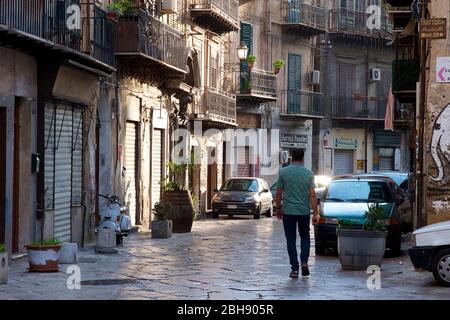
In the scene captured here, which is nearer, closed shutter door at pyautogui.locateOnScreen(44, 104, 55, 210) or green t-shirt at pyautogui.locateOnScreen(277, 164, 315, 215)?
green t-shirt at pyautogui.locateOnScreen(277, 164, 315, 215)

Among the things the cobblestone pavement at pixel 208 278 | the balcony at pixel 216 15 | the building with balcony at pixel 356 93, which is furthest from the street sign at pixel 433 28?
the building with balcony at pixel 356 93

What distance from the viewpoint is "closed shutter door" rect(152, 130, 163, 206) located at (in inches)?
1215

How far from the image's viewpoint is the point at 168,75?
30.3 meters

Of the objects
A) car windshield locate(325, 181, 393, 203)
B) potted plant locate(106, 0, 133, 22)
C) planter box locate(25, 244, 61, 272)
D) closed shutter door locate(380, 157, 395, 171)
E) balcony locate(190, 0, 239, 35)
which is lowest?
planter box locate(25, 244, 61, 272)

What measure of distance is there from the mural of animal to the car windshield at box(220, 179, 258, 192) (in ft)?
60.6

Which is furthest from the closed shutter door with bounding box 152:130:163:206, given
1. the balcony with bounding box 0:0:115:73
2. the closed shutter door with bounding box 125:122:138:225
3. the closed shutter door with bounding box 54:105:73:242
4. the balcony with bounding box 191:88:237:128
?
the closed shutter door with bounding box 54:105:73:242

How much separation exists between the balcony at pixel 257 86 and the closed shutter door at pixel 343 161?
25.8 ft

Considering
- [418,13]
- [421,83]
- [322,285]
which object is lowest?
[322,285]

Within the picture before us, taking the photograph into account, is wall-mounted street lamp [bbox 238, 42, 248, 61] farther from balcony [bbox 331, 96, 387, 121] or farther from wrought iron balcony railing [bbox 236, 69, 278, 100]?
balcony [bbox 331, 96, 387, 121]

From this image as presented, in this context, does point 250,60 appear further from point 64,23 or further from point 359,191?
point 64,23

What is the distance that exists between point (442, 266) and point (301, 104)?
118 feet
